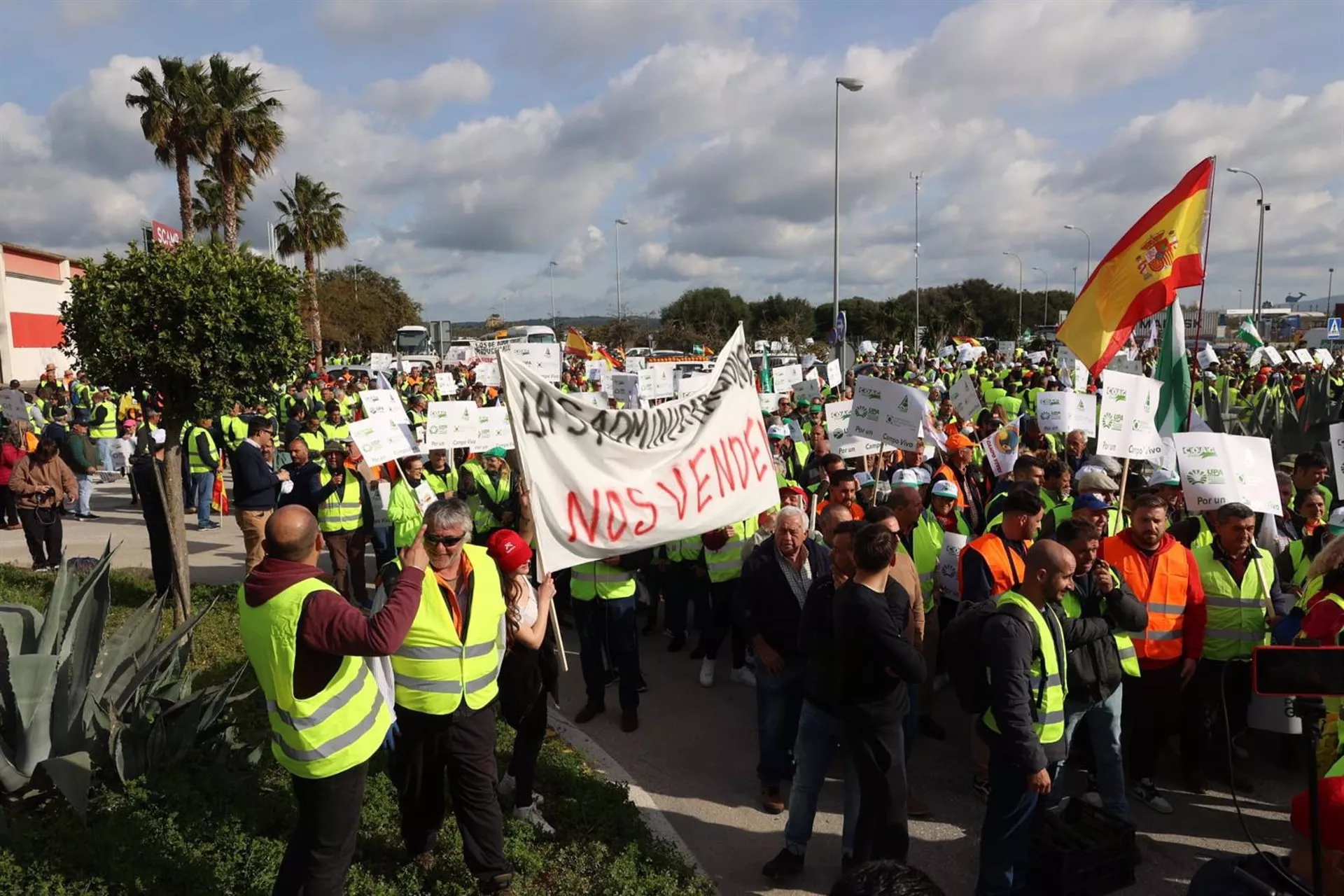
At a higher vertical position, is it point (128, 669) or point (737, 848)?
point (128, 669)

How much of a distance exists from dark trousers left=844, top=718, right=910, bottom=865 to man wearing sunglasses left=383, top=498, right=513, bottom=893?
1617mm

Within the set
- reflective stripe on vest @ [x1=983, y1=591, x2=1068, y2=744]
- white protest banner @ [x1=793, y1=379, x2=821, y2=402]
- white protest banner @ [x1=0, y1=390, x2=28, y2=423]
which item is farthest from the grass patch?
white protest banner @ [x1=0, y1=390, x2=28, y2=423]

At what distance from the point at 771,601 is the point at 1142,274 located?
466 centimetres

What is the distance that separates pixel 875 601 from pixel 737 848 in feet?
5.66

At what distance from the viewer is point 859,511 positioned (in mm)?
6473

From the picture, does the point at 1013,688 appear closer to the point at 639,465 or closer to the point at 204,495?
the point at 639,465

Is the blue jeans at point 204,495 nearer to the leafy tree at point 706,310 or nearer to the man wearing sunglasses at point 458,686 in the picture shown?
the man wearing sunglasses at point 458,686

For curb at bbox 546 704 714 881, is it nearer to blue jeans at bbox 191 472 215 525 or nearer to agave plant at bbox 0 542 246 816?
agave plant at bbox 0 542 246 816

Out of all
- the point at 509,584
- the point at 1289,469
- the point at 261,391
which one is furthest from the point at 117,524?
the point at 1289,469

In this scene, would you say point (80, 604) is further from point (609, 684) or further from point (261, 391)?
point (609, 684)

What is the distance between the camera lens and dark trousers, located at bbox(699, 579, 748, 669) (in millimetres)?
6844

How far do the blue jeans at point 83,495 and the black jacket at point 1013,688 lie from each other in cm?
1434

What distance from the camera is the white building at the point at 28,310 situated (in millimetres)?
36312

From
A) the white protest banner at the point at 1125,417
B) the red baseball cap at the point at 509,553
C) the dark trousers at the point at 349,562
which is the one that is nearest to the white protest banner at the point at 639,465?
the red baseball cap at the point at 509,553
